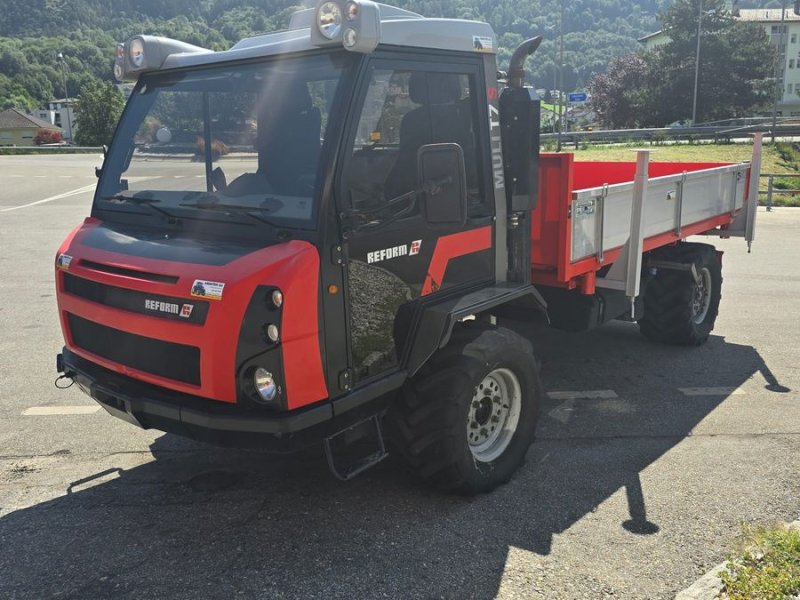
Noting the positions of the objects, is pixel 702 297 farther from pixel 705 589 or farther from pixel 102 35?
Result: pixel 102 35

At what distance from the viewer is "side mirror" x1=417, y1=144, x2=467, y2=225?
3.40 meters

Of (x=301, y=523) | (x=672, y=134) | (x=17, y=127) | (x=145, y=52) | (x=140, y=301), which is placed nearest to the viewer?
(x=140, y=301)

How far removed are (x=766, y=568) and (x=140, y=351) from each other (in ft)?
10.2

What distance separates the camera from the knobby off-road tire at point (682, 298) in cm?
690

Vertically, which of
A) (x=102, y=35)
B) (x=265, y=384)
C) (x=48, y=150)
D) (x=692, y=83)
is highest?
(x=102, y=35)

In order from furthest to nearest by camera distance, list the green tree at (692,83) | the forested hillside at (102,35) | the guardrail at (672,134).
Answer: the forested hillside at (102,35)
the green tree at (692,83)
the guardrail at (672,134)

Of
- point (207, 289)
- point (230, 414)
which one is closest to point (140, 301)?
point (207, 289)

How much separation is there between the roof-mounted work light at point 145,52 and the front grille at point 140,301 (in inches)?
50.4

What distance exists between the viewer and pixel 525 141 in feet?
13.8

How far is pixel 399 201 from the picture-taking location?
3617mm

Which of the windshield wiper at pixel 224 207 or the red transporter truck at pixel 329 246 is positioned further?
the windshield wiper at pixel 224 207

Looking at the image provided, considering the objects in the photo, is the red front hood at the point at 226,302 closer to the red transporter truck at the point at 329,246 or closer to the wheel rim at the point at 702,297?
the red transporter truck at the point at 329,246

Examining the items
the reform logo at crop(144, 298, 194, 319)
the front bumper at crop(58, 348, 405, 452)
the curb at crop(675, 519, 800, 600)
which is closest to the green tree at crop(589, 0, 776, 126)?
the curb at crop(675, 519, 800, 600)

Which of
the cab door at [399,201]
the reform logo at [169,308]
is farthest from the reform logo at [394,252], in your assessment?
the reform logo at [169,308]
